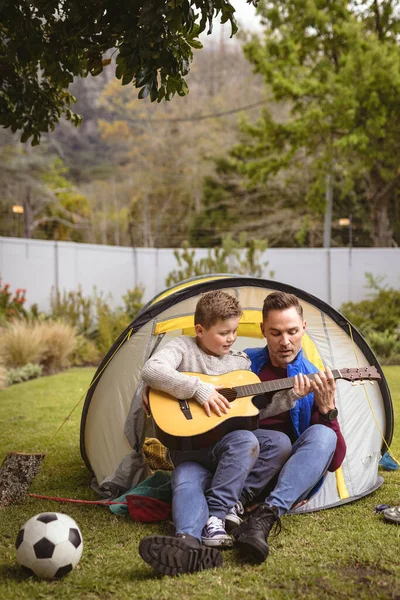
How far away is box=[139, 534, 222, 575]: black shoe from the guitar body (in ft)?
1.60

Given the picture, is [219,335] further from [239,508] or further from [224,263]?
[224,263]

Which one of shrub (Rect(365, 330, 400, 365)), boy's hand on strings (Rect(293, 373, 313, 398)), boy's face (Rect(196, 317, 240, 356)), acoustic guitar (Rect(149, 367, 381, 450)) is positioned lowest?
shrub (Rect(365, 330, 400, 365))

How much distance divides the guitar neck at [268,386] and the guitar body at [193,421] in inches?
1.2

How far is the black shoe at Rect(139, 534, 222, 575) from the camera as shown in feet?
7.95

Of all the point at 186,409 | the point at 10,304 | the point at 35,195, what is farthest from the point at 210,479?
the point at 35,195

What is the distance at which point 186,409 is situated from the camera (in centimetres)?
302

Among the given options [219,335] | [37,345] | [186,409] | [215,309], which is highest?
[215,309]

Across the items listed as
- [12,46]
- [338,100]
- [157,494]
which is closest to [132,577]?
[157,494]

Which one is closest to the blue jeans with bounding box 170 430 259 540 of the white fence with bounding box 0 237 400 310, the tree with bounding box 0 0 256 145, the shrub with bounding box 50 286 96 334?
the tree with bounding box 0 0 256 145

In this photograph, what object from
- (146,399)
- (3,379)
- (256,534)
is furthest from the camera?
(3,379)

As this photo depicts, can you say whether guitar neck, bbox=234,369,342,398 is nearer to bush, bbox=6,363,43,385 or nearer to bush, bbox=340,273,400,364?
bush, bbox=6,363,43,385

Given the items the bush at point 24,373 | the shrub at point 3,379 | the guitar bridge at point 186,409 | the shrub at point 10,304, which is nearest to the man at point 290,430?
the guitar bridge at point 186,409

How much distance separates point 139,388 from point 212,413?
27.7 inches

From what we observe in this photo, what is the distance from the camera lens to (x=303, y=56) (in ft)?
49.8
